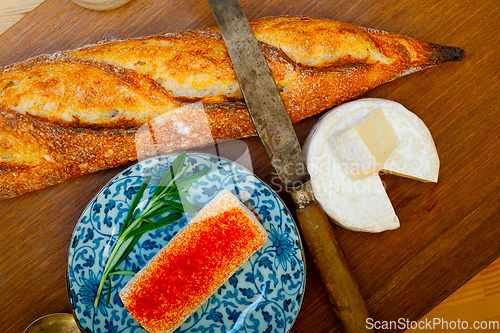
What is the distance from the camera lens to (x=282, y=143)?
49.9 inches

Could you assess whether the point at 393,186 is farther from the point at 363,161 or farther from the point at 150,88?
the point at 150,88

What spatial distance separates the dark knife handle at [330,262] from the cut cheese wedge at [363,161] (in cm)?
7

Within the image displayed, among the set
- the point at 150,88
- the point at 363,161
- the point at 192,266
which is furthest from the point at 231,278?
the point at 150,88

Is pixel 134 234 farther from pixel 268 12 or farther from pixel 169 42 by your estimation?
pixel 268 12

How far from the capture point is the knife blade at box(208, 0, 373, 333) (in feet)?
4.09

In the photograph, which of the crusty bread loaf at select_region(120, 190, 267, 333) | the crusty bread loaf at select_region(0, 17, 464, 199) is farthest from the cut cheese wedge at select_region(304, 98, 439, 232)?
the crusty bread loaf at select_region(120, 190, 267, 333)

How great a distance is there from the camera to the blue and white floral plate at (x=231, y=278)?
1.32 meters

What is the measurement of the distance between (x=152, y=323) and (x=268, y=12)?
61.6 inches

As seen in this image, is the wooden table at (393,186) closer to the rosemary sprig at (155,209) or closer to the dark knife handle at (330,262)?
the dark knife handle at (330,262)

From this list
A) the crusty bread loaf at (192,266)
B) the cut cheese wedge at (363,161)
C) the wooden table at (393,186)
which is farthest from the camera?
the wooden table at (393,186)

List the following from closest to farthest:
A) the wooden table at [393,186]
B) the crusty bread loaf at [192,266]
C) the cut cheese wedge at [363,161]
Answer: the crusty bread loaf at [192,266] → the cut cheese wedge at [363,161] → the wooden table at [393,186]

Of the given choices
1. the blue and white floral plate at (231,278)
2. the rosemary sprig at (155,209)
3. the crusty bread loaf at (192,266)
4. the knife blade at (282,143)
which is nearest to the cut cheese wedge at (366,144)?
the knife blade at (282,143)

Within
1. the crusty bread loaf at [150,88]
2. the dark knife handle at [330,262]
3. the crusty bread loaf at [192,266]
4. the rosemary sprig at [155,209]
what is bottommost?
the dark knife handle at [330,262]

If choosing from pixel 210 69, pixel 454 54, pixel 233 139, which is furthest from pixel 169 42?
pixel 454 54
